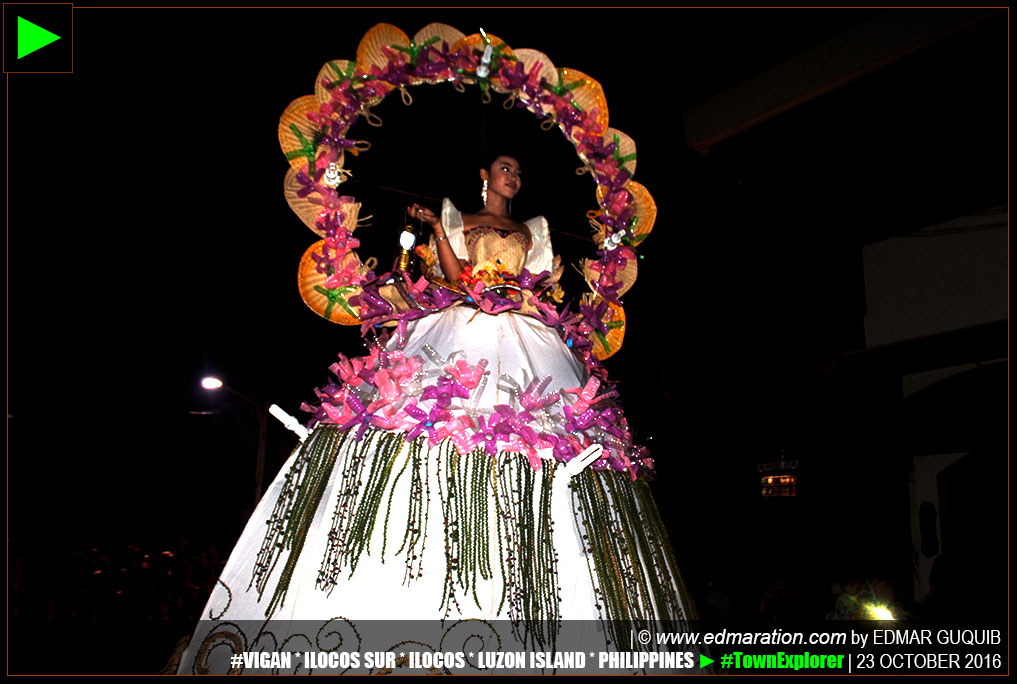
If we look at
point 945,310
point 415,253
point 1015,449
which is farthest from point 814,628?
point 415,253

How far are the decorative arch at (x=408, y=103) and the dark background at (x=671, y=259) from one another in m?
0.42

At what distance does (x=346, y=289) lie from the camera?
9.80ft

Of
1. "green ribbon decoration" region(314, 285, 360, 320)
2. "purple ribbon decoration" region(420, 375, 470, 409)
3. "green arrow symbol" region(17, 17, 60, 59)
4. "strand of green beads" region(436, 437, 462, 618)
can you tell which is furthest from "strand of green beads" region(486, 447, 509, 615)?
"green arrow symbol" region(17, 17, 60, 59)

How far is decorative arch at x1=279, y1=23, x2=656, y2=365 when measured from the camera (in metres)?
2.95

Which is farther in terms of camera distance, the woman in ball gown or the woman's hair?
the woman's hair

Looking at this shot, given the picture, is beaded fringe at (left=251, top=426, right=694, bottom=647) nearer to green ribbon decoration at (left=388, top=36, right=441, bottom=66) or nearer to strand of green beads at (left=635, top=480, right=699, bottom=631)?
strand of green beads at (left=635, top=480, right=699, bottom=631)

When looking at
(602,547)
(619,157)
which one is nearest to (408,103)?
(619,157)

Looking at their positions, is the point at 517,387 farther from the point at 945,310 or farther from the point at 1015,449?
the point at 945,310

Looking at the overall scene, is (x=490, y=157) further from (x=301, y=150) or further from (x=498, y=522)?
(x=498, y=522)

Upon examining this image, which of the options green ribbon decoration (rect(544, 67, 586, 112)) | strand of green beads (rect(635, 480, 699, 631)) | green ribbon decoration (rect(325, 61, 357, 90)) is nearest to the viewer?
strand of green beads (rect(635, 480, 699, 631))

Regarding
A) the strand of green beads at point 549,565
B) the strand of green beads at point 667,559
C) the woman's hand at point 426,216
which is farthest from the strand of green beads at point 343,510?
the woman's hand at point 426,216

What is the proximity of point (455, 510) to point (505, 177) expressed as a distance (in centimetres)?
169

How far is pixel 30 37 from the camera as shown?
9.59 feet

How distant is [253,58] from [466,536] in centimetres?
254
